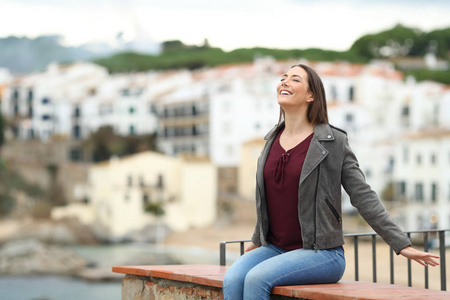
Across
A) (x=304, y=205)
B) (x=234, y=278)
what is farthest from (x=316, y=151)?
(x=234, y=278)

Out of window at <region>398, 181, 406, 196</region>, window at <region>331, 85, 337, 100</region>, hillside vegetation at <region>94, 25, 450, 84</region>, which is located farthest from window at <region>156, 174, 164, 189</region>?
window at <region>398, 181, 406, 196</region>

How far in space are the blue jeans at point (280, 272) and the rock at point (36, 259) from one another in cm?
4330

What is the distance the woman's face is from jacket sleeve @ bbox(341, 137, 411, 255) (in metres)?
0.24

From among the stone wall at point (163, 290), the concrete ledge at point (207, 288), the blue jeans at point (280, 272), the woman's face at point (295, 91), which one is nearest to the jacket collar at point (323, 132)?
the woman's face at point (295, 91)

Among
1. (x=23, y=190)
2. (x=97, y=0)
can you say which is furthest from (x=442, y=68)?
(x=23, y=190)

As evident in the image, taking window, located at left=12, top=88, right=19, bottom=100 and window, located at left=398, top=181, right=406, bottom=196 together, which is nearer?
window, located at left=398, top=181, right=406, bottom=196

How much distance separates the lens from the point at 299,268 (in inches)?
109

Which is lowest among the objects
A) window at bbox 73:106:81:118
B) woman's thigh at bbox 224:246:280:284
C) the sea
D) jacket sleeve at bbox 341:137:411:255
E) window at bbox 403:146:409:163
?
the sea

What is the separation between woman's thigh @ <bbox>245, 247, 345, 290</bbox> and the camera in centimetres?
272

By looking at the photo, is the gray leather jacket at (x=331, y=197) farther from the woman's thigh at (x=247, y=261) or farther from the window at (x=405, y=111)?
the window at (x=405, y=111)

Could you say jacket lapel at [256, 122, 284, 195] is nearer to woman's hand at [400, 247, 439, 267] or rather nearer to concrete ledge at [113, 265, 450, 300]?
concrete ledge at [113, 265, 450, 300]

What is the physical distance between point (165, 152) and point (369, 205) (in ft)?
160

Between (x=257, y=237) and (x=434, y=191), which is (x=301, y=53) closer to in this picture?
(x=434, y=191)

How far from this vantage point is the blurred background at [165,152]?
43469 millimetres
